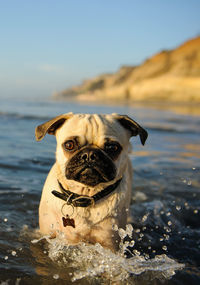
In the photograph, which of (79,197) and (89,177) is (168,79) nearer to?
(79,197)

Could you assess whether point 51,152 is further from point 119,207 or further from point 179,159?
point 119,207

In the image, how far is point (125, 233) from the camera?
11.8ft

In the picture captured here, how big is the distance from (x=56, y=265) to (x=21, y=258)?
1.22ft

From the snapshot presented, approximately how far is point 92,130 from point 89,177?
53 cm

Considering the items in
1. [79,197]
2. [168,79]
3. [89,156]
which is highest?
[168,79]

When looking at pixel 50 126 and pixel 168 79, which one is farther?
pixel 168 79

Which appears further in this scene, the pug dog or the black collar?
the black collar

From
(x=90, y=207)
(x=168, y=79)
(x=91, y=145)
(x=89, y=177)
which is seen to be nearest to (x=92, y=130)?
(x=91, y=145)

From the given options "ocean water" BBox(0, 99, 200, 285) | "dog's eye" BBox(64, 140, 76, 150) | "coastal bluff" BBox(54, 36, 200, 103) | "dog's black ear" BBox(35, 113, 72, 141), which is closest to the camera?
"ocean water" BBox(0, 99, 200, 285)

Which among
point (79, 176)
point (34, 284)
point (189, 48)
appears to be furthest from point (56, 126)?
point (189, 48)

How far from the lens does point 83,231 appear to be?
3.55 metres

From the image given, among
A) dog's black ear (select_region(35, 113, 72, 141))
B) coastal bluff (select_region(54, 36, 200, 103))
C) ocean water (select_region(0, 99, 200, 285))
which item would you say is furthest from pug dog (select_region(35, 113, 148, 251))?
coastal bluff (select_region(54, 36, 200, 103))

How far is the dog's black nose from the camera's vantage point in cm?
325

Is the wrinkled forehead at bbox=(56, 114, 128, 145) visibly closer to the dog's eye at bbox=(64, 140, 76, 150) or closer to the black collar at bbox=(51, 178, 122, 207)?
the dog's eye at bbox=(64, 140, 76, 150)
